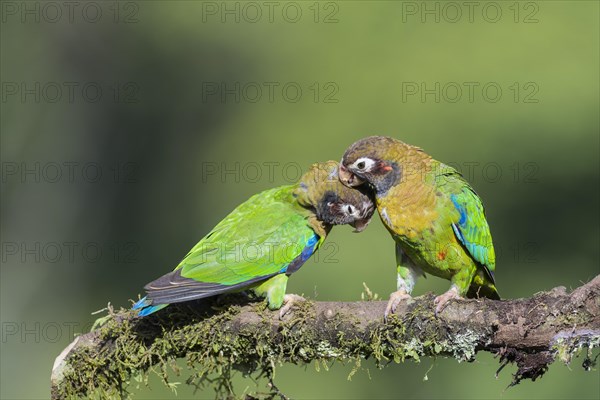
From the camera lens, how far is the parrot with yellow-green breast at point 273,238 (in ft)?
20.5

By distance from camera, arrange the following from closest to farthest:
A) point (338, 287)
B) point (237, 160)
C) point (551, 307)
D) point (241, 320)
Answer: point (551, 307) < point (241, 320) < point (338, 287) < point (237, 160)

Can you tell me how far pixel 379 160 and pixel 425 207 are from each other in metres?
0.49

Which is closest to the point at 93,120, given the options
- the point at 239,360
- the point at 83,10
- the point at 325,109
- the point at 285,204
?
the point at 83,10

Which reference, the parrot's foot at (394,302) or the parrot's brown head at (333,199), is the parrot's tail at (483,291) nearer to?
the parrot's brown head at (333,199)

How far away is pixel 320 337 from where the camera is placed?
19.4 feet

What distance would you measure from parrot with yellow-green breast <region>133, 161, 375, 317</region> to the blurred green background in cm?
490

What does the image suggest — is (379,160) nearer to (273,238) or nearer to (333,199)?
(333,199)

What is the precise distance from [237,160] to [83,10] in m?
3.87

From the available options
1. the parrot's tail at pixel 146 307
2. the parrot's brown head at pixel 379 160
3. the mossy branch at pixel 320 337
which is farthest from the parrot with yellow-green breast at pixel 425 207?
the parrot's tail at pixel 146 307

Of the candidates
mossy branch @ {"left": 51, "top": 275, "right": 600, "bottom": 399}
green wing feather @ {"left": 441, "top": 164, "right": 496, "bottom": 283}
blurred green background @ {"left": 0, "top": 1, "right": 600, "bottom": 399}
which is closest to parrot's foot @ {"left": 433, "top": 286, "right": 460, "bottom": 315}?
mossy branch @ {"left": 51, "top": 275, "right": 600, "bottom": 399}

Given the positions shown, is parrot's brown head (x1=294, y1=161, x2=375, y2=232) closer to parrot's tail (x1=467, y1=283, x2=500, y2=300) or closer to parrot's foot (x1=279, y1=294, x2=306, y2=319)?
parrot's foot (x1=279, y1=294, x2=306, y2=319)

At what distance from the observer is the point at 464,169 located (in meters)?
12.9

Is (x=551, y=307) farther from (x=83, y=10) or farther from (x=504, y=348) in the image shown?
(x=83, y=10)

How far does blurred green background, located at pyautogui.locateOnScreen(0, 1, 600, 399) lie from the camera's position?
1263 cm
